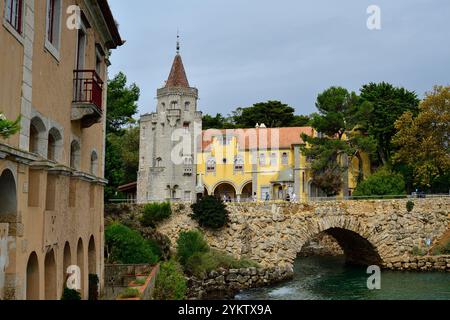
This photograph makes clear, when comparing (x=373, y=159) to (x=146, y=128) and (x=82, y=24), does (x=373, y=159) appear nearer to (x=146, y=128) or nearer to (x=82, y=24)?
(x=146, y=128)

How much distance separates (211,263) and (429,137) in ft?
76.4

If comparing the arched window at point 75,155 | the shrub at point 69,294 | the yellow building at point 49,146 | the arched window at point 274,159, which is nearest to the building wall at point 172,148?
the arched window at point 274,159

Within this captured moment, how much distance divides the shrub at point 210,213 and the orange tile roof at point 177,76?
71.8ft

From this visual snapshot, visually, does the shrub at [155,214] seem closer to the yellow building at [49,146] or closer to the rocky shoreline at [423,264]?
the rocky shoreline at [423,264]

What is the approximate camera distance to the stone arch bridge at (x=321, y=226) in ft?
112

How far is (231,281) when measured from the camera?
30641 mm

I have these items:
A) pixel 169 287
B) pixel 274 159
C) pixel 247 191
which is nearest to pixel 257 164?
pixel 274 159

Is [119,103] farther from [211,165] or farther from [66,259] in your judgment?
[66,259]

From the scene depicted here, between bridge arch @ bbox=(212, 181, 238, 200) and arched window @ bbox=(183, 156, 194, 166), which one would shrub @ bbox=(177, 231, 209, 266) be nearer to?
arched window @ bbox=(183, 156, 194, 166)
